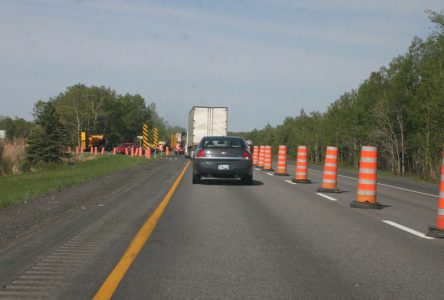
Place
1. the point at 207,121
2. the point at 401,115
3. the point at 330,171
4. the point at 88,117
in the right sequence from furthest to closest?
the point at 88,117 < the point at 401,115 < the point at 207,121 < the point at 330,171

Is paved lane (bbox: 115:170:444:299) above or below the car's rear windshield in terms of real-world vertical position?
below

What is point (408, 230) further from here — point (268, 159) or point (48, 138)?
point (48, 138)

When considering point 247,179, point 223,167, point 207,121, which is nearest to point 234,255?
point 223,167

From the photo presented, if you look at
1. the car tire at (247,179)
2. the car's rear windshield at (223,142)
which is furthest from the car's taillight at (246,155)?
the car tire at (247,179)

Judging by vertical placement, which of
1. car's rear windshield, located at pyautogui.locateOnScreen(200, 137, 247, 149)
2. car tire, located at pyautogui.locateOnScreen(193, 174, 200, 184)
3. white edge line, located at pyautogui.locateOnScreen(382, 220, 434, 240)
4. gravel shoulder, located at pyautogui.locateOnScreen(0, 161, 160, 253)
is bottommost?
gravel shoulder, located at pyautogui.locateOnScreen(0, 161, 160, 253)

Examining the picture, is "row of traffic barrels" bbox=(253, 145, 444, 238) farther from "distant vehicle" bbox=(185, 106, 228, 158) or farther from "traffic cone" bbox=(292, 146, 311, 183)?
"distant vehicle" bbox=(185, 106, 228, 158)

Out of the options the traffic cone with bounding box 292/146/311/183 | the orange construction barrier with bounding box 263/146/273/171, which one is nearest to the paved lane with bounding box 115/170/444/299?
the traffic cone with bounding box 292/146/311/183

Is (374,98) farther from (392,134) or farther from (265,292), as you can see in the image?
(265,292)

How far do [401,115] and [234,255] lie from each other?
162 feet

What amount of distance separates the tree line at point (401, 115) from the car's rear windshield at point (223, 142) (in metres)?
15.0

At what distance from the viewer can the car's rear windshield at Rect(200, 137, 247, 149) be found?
58.6 feet

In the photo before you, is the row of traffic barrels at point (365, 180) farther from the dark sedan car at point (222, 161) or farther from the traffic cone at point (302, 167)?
the dark sedan car at point (222, 161)

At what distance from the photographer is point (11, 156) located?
3247 centimetres

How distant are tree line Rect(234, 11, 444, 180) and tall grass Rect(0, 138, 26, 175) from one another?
23.0 meters
